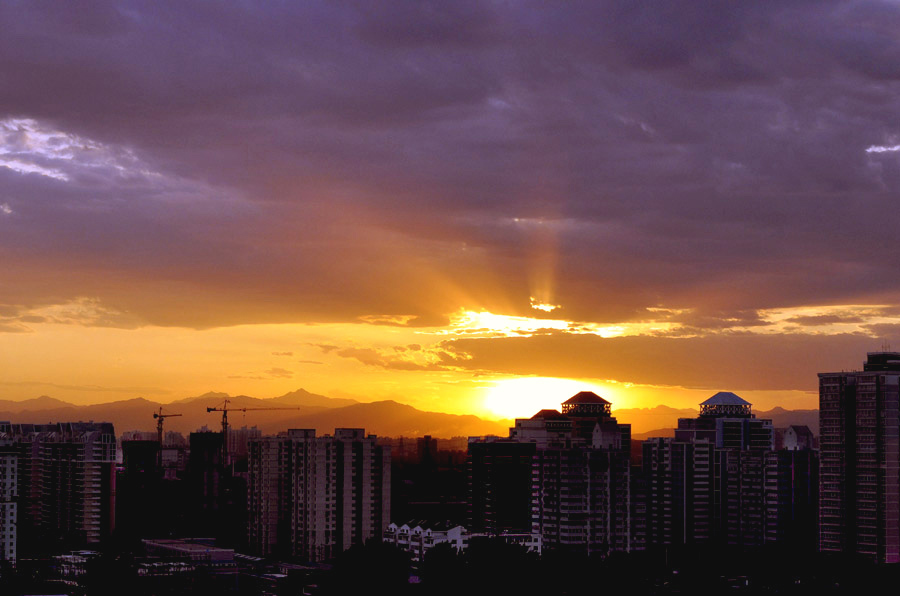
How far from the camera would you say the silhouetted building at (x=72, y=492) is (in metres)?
58.0

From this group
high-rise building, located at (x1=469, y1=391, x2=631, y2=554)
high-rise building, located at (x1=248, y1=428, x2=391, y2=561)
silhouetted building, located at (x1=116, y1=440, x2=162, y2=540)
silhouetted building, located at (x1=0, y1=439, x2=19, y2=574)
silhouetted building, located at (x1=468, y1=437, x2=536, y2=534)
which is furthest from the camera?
silhouetted building, located at (x1=116, y1=440, x2=162, y2=540)

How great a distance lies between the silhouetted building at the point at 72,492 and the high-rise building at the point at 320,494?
6.74 m

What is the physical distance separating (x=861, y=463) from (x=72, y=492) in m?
A: 33.6

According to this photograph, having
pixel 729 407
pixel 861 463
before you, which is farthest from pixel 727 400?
pixel 861 463

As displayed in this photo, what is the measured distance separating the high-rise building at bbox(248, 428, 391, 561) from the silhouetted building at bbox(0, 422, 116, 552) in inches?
265

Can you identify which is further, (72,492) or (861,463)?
(72,492)

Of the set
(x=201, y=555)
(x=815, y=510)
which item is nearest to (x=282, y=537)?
(x=201, y=555)

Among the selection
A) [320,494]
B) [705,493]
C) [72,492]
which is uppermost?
[705,493]

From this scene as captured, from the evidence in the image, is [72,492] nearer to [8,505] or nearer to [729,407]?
[8,505]

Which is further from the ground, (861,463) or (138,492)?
(861,463)

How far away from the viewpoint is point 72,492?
59.4 meters

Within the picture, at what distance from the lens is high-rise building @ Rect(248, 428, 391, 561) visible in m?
55.4

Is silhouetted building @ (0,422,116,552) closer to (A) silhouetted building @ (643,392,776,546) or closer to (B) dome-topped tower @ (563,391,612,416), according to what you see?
(A) silhouetted building @ (643,392,776,546)

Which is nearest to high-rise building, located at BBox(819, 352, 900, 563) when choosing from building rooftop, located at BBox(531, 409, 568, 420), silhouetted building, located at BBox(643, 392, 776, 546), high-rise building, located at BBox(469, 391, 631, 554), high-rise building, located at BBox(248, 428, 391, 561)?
silhouetted building, located at BBox(643, 392, 776, 546)
